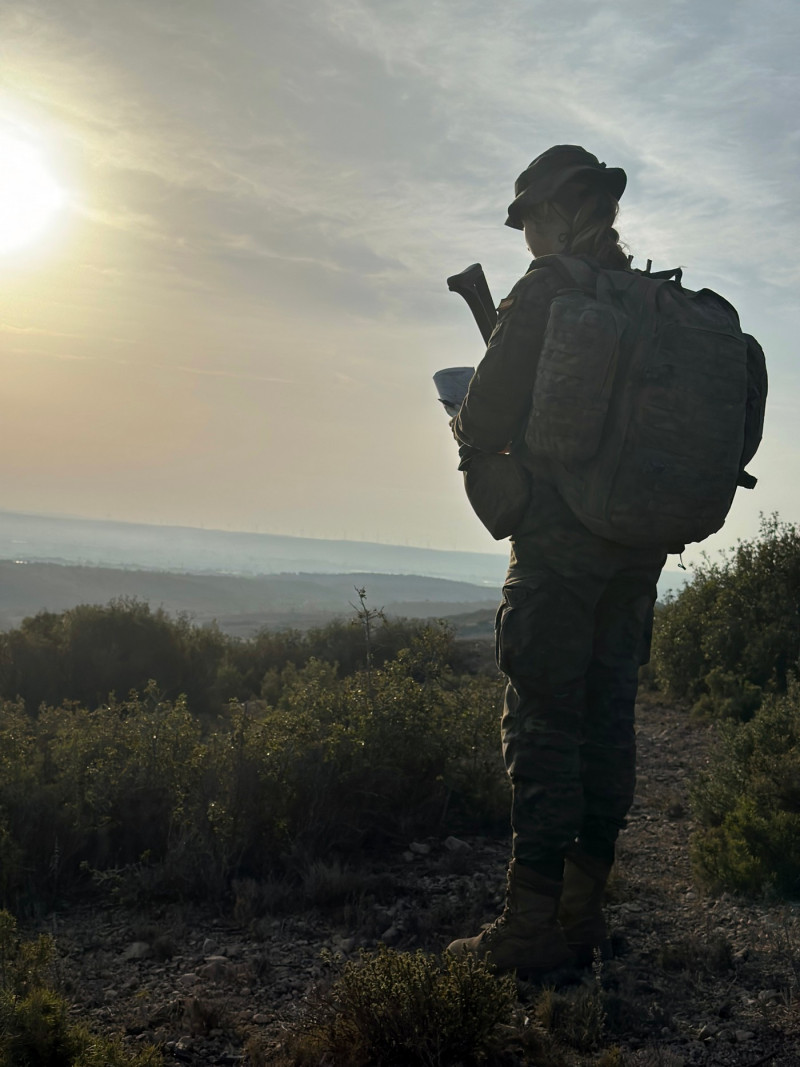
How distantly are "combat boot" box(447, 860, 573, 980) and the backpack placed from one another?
132cm

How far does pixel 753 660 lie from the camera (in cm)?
800

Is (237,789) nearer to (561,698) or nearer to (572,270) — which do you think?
(561,698)

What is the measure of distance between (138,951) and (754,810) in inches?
117

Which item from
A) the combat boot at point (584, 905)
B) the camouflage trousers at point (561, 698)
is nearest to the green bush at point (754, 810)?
the combat boot at point (584, 905)

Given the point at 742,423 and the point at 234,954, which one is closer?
the point at 742,423

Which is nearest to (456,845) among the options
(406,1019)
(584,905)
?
(584,905)

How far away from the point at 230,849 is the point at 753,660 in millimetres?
5703

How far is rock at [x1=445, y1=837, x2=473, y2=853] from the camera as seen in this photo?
14.6 ft

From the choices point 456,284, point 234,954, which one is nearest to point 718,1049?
point 234,954

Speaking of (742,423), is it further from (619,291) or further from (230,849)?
(230,849)

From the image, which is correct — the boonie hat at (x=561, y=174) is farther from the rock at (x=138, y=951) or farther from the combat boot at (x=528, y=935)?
the rock at (x=138, y=951)

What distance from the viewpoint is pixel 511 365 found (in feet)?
9.93

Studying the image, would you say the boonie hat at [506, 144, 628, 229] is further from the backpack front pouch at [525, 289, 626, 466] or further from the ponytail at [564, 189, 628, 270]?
the backpack front pouch at [525, 289, 626, 466]

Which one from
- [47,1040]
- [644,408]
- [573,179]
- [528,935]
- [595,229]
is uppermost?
[573,179]
